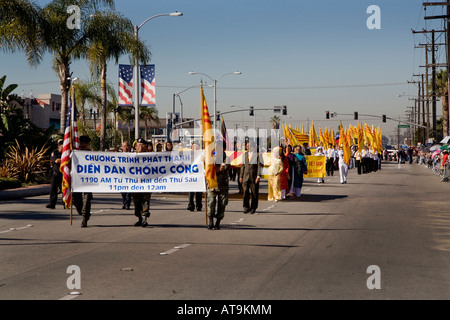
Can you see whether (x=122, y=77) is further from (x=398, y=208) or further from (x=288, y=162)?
(x=398, y=208)

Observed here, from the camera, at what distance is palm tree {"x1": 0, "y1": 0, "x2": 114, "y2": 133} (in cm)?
2511

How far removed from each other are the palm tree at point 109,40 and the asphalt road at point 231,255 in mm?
17555

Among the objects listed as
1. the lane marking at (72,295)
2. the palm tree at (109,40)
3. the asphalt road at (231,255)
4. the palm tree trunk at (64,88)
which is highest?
the palm tree at (109,40)

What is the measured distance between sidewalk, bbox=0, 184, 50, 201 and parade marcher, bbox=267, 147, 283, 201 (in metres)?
8.65

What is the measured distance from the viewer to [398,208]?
18219 mm

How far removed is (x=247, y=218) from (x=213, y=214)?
249cm

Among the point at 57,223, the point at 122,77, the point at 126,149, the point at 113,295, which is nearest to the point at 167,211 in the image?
the point at 126,149

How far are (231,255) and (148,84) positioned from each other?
2206cm

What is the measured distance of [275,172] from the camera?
19750 millimetres

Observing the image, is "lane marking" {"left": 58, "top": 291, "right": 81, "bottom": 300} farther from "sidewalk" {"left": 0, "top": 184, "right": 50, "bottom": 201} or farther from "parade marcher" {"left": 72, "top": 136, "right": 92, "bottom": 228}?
"sidewalk" {"left": 0, "top": 184, "right": 50, "bottom": 201}

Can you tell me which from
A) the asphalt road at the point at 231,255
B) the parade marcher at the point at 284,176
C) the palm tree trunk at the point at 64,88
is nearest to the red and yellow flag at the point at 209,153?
the asphalt road at the point at 231,255

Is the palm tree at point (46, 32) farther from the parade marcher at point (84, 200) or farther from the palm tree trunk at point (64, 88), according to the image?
the parade marcher at point (84, 200)

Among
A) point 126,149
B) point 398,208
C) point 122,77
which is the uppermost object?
point 122,77

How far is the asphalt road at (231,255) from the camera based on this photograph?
7363mm
